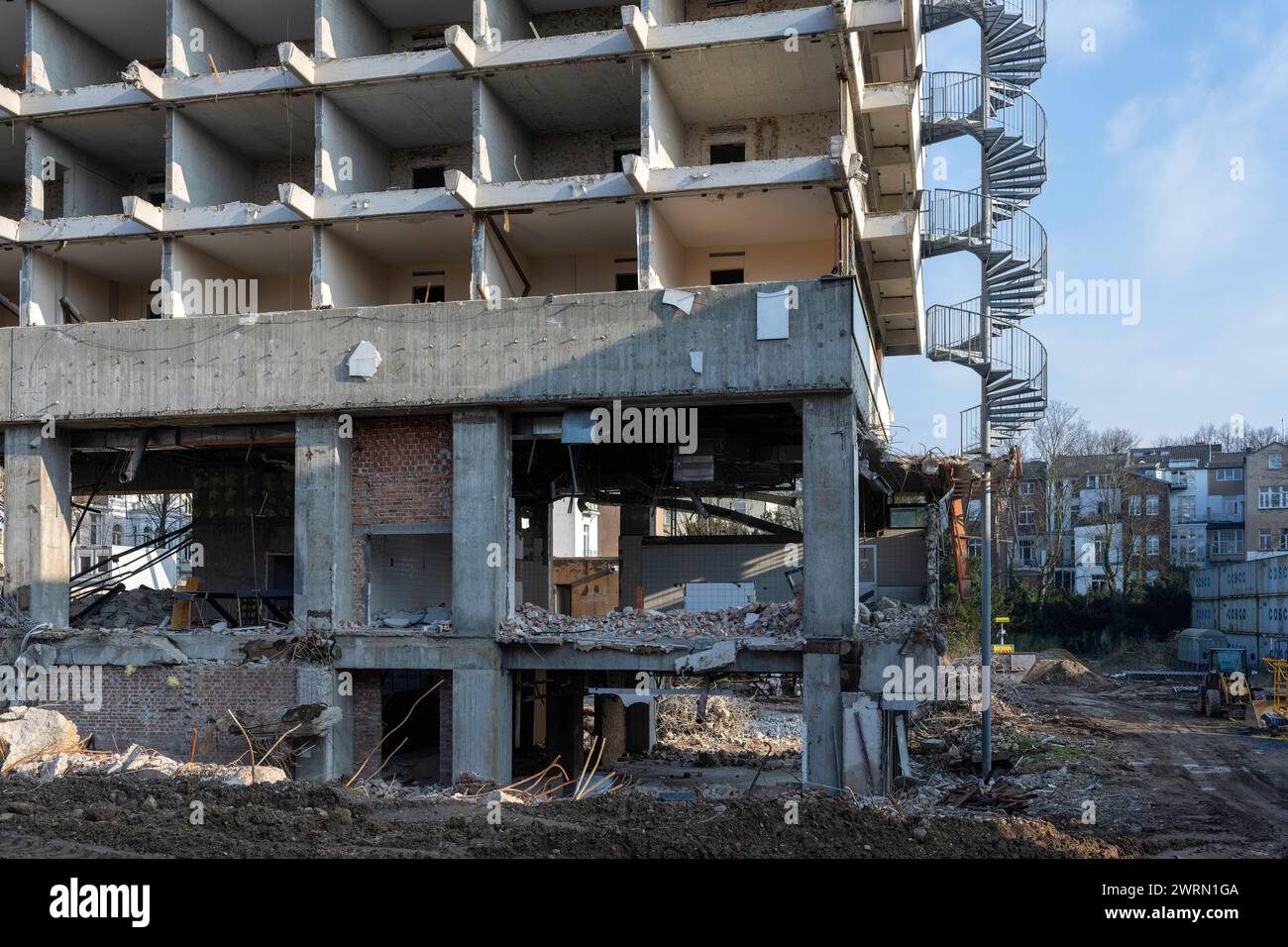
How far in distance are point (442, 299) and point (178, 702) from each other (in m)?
10.2

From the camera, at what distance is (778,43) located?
2077 centimetres

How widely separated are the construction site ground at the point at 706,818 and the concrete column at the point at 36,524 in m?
7.38

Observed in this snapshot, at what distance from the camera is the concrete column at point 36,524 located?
2300cm

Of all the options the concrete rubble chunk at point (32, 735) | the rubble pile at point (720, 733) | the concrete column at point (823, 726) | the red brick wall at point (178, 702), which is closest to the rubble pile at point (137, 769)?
the concrete rubble chunk at point (32, 735)

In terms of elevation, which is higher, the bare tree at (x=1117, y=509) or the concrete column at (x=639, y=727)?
the bare tree at (x=1117, y=509)

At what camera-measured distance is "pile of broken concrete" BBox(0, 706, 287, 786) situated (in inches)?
698

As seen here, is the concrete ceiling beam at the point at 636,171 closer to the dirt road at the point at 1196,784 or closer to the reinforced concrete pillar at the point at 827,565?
the reinforced concrete pillar at the point at 827,565

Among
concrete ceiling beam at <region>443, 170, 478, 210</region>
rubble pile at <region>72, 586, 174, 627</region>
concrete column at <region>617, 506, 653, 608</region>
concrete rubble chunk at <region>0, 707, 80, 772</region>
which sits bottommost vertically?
concrete rubble chunk at <region>0, 707, 80, 772</region>

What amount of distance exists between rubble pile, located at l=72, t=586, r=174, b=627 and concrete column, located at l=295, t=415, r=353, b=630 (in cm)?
563

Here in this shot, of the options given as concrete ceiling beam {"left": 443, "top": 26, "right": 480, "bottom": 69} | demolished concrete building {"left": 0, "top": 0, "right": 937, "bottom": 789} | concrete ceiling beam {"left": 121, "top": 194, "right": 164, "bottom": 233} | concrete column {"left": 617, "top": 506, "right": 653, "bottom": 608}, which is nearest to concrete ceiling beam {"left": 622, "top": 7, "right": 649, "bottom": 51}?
demolished concrete building {"left": 0, "top": 0, "right": 937, "bottom": 789}

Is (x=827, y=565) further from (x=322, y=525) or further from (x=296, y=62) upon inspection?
(x=296, y=62)

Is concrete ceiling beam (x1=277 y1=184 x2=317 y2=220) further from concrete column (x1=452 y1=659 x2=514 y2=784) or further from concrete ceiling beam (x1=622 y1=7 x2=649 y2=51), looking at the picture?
concrete column (x1=452 y1=659 x2=514 y2=784)
